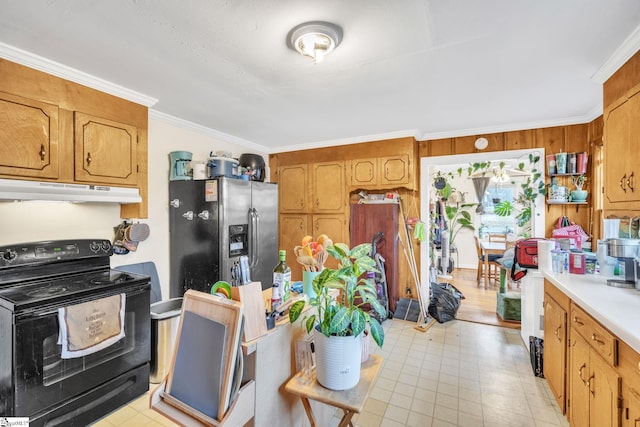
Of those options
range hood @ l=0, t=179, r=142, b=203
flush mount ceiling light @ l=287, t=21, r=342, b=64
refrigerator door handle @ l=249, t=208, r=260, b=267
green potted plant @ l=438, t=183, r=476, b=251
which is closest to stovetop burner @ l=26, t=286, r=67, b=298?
range hood @ l=0, t=179, r=142, b=203

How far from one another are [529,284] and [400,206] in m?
1.60

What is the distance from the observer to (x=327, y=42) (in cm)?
158

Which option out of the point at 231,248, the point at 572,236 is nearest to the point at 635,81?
the point at 572,236

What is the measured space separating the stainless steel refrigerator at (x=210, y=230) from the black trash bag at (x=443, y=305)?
7.46 feet

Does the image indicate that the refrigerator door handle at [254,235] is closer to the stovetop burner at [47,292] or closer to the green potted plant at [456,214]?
the stovetop burner at [47,292]

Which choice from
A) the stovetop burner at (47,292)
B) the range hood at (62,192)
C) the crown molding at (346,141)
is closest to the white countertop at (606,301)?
the crown molding at (346,141)

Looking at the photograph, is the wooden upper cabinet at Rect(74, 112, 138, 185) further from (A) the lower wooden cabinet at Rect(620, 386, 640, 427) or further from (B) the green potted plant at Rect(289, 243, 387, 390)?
(A) the lower wooden cabinet at Rect(620, 386, 640, 427)

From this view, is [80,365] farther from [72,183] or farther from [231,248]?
[231,248]

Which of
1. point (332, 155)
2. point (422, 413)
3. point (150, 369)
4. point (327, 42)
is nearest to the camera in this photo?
point (327, 42)

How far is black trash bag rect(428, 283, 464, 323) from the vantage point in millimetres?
3568

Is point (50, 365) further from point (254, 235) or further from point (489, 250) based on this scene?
point (489, 250)

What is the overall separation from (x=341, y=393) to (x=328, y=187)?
3.05 meters

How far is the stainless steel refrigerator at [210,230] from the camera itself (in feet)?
9.11

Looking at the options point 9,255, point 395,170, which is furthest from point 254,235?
point 395,170
